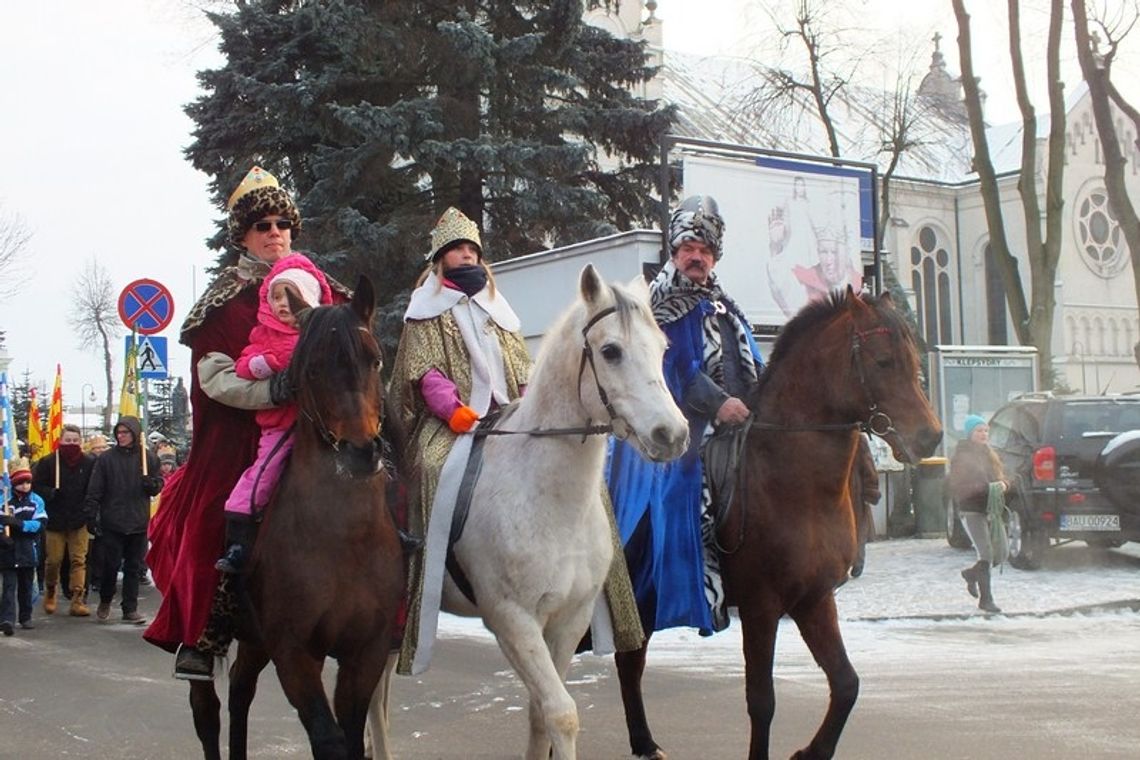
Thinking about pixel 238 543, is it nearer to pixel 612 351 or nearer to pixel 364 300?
pixel 364 300

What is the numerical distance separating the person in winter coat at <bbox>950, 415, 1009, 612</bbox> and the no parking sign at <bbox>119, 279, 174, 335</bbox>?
926 centimetres

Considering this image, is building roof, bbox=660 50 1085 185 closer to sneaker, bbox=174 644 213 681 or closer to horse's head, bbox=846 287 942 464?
horse's head, bbox=846 287 942 464

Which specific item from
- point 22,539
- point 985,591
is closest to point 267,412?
point 985,591

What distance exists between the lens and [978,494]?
13.7 m

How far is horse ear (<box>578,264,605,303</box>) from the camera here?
502cm

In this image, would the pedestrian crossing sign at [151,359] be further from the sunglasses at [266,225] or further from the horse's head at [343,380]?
the horse's head at [343,380]

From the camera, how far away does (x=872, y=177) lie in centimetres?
1883

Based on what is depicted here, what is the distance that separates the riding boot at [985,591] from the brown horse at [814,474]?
7.36 m

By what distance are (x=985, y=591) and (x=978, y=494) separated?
1.22m

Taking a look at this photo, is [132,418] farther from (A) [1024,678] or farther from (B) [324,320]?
(B) [324,320]

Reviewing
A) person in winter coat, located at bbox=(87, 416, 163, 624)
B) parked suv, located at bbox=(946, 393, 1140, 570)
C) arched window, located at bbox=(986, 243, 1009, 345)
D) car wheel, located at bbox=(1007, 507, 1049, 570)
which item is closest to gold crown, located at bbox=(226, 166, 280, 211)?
person in winter coat, located at bbox=(87, 416, 163, 624)

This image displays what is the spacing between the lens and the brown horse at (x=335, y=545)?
4688 millimetres

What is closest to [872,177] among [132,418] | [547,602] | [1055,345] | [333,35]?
[333,35]

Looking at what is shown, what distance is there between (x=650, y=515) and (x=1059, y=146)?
66.7 ft
